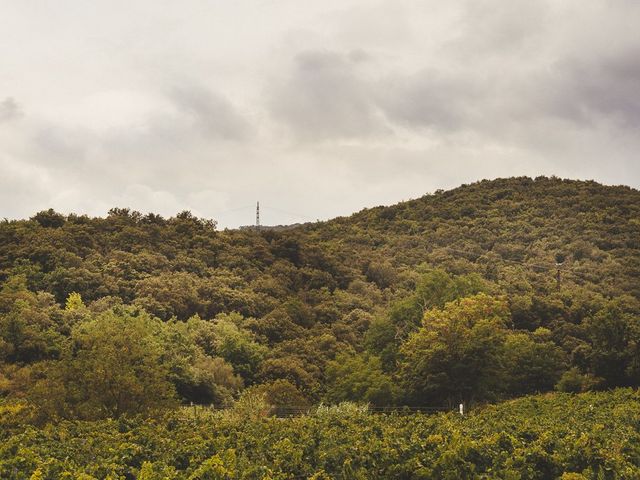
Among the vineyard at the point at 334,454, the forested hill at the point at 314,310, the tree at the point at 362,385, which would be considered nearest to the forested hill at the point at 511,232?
the forested hill at the point at 314,310

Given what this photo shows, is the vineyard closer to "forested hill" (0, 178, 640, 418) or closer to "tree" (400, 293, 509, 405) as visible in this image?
"forested hill" (0, 178, 640, 418)

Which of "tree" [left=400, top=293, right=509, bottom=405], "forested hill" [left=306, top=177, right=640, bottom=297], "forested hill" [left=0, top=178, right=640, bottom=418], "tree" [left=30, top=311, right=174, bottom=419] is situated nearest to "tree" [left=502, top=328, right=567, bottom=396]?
"forested hill" [left=0, top=178, right=640, bottom=418]

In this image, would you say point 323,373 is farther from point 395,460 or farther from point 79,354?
point 395,460

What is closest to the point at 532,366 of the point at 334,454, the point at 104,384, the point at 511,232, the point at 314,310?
the point at 314,310

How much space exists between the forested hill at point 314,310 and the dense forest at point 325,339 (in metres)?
0.17

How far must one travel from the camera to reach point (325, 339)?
186 ft

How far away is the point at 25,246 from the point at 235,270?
62.5 ft

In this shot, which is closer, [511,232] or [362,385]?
[362,385]

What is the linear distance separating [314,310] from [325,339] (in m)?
8.20

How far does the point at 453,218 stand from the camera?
9912 cm

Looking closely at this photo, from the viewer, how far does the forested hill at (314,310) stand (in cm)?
4244

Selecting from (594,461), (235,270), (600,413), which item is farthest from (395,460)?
(235,270)

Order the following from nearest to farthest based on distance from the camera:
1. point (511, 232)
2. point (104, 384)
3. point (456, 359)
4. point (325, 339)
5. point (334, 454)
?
1. point (334, 454)
2. point (104, 384)
3. point (456, 359)
4. point (325, 339)
5. point (511, 232)

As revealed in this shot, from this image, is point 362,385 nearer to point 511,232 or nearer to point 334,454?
point 334,454
